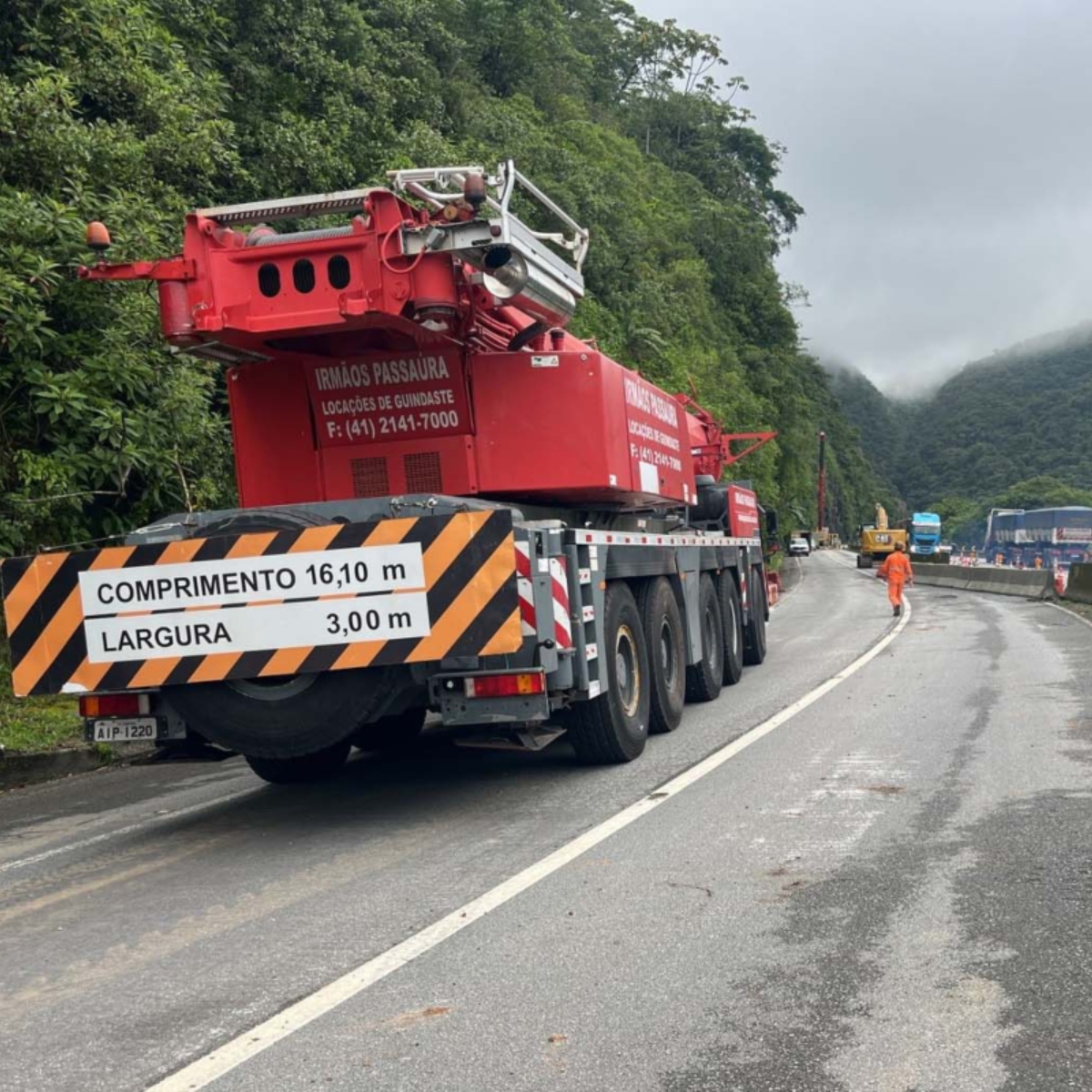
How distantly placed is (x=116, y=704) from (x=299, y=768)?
1.73 metres

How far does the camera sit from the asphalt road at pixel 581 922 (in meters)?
3.75

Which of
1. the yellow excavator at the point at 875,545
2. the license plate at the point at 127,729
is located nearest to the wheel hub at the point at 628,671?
the license plate at the point at 127,729

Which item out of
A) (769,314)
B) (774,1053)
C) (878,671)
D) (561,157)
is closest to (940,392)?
(769,314)

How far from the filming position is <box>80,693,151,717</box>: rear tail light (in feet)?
23.8

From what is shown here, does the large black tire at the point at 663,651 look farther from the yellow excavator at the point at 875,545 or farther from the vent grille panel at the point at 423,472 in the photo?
the yellow excavator at the point at 875,545

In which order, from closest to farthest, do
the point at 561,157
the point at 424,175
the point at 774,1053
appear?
the point at 774,1053
the point at 424,175
the point at 561,157

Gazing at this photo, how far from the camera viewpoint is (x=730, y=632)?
13.9 metres

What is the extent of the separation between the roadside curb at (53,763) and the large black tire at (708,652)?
4954 mm

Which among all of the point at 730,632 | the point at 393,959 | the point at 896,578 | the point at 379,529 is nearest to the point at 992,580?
the point at 896,578

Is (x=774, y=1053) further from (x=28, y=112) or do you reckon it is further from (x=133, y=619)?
(x=28, y=112)

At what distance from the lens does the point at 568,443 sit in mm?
8547

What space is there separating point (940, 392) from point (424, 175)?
528ft

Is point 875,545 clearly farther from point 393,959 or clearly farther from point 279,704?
point 393,959

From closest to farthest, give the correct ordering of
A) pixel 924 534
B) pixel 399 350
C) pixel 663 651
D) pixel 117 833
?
pixel 117 833
pixel 399 350
pixel 663 651
pixel 924 534
